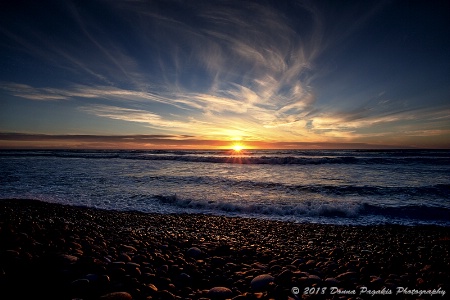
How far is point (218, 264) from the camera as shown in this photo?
4.43 m

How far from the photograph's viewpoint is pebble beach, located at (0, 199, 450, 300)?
3.16 metres

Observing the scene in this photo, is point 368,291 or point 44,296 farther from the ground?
point 44,296

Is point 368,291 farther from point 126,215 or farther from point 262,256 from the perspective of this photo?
point 126,215

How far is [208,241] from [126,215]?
4.30 meters

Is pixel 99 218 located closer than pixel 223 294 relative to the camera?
No

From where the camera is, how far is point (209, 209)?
399 inches

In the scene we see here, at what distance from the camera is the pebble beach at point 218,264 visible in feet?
10.4

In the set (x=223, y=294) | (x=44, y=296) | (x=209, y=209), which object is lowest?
(x=209, y=209)

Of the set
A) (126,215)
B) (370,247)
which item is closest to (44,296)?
(126,215)

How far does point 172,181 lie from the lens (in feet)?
52.9

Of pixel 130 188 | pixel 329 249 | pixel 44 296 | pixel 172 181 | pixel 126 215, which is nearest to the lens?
pixel 44 296

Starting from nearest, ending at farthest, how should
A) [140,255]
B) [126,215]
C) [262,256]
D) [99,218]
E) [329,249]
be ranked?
1. [140,255]
2. [262,256]
3. [329,249]
4. [99,218]
5. [126,215]

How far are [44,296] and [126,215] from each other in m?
5.92

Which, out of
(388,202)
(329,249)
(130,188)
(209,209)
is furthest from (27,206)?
(388,202)
